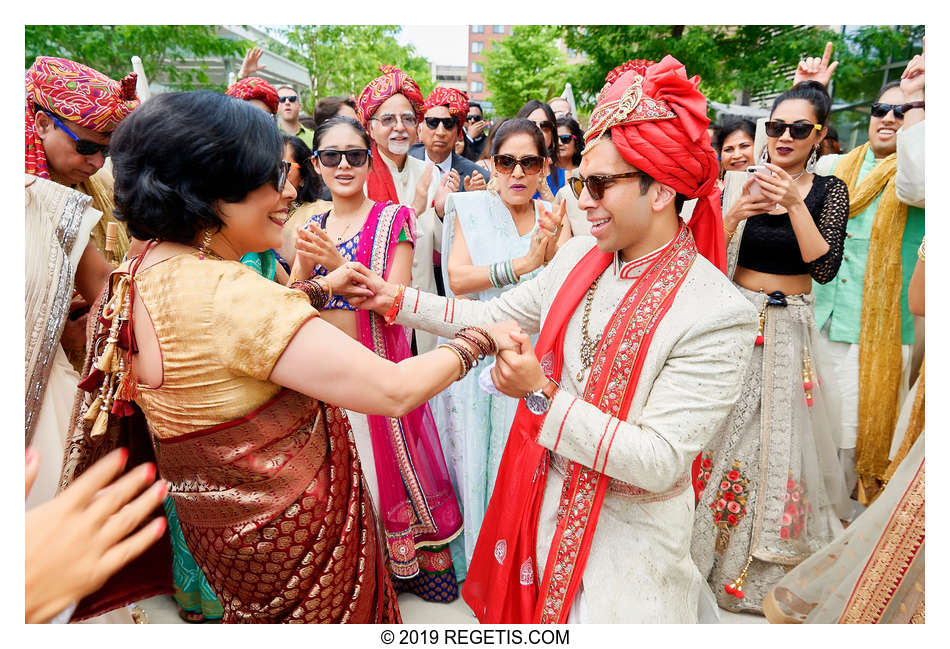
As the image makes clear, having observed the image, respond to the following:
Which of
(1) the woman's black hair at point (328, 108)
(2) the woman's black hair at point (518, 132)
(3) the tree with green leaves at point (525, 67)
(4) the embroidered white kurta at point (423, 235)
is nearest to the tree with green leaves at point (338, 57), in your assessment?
(3) the tree with green leaves at point (525, 67)

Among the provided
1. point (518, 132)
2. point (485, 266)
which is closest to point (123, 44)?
point (518, 132)

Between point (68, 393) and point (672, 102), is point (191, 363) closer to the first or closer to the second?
point (68, 393)

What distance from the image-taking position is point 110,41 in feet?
31.2

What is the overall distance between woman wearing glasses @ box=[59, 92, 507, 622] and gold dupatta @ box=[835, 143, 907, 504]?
2964 mm

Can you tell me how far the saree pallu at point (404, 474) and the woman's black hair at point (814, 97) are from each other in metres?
2.11

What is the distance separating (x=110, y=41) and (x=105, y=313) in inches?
407

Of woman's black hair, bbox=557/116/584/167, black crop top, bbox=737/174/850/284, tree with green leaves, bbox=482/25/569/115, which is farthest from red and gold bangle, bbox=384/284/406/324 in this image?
tree with green leaves, bbox=482/25/569/115

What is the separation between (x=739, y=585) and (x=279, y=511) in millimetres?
2449

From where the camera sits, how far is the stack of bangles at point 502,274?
2.92m

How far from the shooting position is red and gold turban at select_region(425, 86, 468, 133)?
16.1 ft

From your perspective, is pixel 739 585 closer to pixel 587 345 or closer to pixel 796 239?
pixel 796 239

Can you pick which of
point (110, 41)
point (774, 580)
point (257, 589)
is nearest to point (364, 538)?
A: point (257, 589)

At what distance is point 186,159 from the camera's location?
138 centimetres

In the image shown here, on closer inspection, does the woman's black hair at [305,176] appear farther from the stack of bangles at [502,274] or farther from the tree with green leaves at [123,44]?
the tree with green leaves at [123,44]
